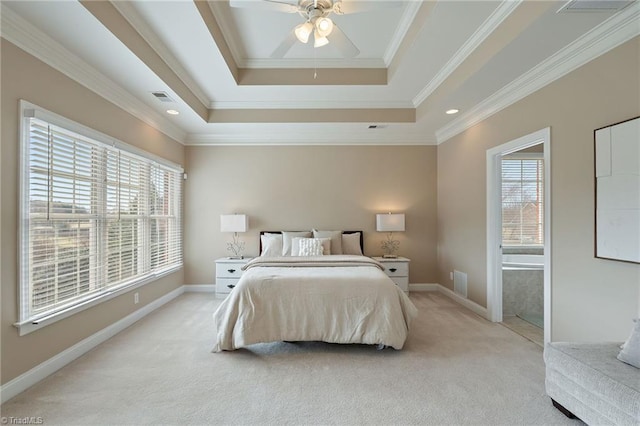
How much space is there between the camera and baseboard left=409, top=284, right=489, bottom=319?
3886mm

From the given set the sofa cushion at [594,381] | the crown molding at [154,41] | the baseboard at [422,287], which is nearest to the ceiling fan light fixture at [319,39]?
the crown molding at [154,41]

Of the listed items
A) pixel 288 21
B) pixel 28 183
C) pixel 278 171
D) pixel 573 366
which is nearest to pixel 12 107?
pixel 28 183

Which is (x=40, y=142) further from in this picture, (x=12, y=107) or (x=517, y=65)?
(x=517, y=65)

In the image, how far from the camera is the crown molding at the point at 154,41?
2.31 metres

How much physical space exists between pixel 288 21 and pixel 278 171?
2.54 m

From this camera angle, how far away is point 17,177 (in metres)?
2.18

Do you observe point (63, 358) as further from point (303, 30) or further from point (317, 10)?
point (317, 10)

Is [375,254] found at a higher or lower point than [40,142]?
lower

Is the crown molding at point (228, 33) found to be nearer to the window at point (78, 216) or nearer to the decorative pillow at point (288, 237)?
the window at point (78, 216)

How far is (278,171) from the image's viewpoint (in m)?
5.18

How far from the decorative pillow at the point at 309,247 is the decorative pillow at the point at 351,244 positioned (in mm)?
521

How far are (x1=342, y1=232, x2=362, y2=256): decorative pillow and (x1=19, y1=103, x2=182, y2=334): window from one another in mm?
2832

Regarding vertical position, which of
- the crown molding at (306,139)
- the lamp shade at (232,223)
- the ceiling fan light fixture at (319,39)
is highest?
the ceiling fan light fixture at (319,39)

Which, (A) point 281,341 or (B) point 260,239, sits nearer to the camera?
(A) point 281,341
